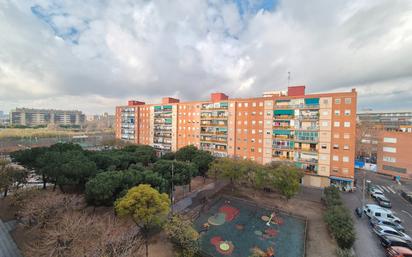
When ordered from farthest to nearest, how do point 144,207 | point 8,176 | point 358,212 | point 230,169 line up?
point 230,169, point 358,212, point 8,176, point 144,207

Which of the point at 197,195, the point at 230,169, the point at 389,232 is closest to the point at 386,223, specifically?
the point at 389,232

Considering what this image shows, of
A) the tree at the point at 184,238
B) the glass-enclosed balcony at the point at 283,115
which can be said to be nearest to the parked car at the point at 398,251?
the tree at the point at 184,238

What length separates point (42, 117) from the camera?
15788cm

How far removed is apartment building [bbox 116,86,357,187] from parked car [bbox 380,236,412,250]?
17081 mm

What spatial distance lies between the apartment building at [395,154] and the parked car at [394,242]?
34.1 meters

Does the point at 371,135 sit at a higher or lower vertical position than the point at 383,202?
higher

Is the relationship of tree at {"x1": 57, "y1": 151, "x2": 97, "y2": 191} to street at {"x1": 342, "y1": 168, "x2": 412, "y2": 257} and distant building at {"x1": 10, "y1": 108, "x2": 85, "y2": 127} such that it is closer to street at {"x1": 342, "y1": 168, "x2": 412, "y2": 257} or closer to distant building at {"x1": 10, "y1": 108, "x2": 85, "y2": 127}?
street at {"x1": 342, "y1": 168, "x2": 412, "y2": 257}

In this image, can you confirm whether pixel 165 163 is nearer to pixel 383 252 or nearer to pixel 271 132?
pixel 271 132

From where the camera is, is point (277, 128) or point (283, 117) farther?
point (277, 128)

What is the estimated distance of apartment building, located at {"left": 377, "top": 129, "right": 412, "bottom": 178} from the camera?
1650 inches

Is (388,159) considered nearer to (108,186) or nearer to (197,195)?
(197,195)

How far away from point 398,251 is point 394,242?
78.0 inches

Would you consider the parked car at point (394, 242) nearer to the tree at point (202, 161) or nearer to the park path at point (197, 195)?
the park path at point (197, 195)

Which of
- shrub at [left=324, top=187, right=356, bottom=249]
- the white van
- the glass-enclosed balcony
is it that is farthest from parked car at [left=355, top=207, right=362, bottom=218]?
the glass-enclosed balcony
